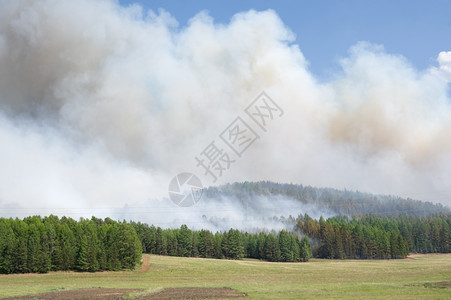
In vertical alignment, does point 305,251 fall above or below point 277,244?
below

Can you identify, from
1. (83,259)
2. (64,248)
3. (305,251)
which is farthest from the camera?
(305,251)

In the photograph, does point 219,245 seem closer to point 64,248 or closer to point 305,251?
point 305,251

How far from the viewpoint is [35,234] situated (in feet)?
260

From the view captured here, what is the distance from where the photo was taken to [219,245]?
137500mm

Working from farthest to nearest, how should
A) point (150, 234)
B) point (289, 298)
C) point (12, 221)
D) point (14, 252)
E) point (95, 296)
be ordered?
point (150, 234) → point (12, 221) → point (14, 252) → point (95, 296) → point (289, 298)

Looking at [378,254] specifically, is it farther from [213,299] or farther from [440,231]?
[213,299]

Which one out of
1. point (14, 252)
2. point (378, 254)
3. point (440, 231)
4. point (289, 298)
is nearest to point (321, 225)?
point (378, 254)

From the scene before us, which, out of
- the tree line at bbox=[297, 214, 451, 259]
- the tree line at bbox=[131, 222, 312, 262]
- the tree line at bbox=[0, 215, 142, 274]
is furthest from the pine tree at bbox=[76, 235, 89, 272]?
the tree line at bbox=[297, 214, 451, 259]

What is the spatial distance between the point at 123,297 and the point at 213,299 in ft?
26.8

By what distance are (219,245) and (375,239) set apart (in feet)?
187

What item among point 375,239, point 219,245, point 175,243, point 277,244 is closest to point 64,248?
A: point 175,243

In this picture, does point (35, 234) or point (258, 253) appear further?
point (258, 253)

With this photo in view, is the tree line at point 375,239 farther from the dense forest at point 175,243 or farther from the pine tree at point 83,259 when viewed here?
the pine tree at point 83,259

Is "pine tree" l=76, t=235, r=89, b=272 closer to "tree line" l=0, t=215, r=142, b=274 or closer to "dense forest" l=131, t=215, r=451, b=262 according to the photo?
"tree line" l=0, t=215, r=142, b=274
